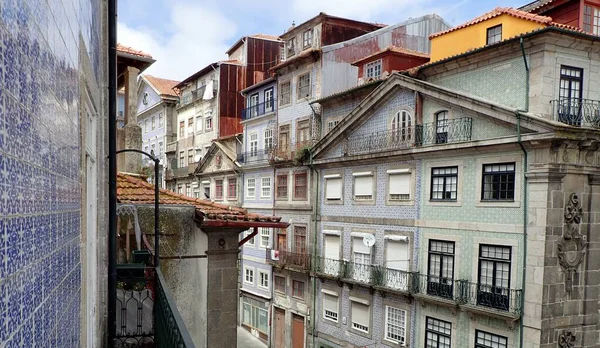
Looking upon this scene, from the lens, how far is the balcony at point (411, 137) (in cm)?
1741

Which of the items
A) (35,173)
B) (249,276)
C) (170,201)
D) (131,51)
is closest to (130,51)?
(131,51)

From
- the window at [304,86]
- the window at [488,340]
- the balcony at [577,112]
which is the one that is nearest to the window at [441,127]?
the balcony at [577,112]

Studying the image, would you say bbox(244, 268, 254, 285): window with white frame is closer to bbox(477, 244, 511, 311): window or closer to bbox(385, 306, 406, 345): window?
bbox(385, 306, 406, 345): window

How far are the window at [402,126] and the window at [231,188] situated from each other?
1525cm

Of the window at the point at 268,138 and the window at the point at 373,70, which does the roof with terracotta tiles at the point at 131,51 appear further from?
the window at the point at 268,138

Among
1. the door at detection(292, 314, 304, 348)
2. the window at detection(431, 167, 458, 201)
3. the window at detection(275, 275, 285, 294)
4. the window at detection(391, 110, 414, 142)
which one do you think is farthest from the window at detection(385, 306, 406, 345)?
the window at detection(275, 275, 285, 294)

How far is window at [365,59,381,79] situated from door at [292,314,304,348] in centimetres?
1380

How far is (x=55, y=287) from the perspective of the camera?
1731mm

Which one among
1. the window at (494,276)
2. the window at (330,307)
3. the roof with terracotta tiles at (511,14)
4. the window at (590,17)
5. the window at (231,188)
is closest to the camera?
the window at (494,276)

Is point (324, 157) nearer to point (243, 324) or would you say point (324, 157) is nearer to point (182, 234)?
point (243, 324)

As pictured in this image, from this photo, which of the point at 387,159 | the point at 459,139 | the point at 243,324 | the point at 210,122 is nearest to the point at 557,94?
the point at 459,139

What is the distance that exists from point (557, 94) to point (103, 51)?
14.9 metres

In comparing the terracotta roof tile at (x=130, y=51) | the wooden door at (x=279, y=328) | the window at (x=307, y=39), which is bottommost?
the wooden door at (x=279, y=328)

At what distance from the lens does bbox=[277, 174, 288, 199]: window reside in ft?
90.9
